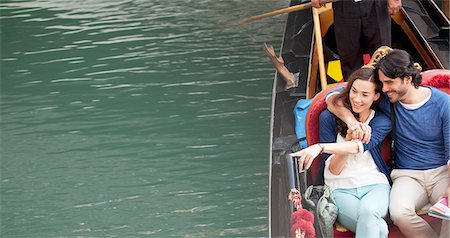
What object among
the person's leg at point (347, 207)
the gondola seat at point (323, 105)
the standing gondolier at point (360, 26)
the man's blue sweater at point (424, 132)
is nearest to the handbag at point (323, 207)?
the person's leg at point (347, 207)

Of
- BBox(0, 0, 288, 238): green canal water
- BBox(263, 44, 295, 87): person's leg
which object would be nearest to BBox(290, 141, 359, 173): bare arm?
BBox(263, 44, 295, 87): person's leg

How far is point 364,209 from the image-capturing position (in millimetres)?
2396

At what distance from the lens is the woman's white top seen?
2514 mm

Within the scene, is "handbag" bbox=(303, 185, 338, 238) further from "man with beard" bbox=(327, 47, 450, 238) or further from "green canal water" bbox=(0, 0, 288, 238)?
"green canal water" bbox=(0, 0, 288, 238)

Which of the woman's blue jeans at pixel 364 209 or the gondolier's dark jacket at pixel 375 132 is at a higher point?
the gondolier's dark jacket at pixel 375 132

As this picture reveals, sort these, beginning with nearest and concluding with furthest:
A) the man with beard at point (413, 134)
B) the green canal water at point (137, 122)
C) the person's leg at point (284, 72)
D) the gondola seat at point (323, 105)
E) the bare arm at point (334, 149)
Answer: the bare arm at point (334, 149), the man with beard at point (413, 134), the gondola seat at point (323, 105), the person's leg at point (284, 72), the green canal water at point (137, 122)

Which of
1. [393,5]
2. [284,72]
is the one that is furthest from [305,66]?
[393,5]

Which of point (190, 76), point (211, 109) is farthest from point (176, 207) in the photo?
point (190, 76)

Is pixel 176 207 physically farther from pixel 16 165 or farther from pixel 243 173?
pixel 16 165

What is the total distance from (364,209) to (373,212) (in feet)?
0.09

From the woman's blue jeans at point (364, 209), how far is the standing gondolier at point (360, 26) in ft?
3.80

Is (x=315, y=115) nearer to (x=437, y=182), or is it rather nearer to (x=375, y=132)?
(x=375, y=132)

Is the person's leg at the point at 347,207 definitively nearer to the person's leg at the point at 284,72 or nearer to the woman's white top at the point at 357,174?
the woman's white top at the point at 357,174

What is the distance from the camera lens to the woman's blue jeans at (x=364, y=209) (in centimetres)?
236
